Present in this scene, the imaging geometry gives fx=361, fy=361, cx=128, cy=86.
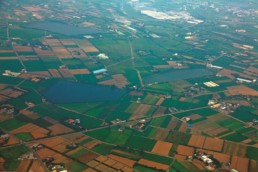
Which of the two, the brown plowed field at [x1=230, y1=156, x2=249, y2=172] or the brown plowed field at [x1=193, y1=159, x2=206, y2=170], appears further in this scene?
the brown plowed field at [x1=230, y1=156, x2=249, y2=172]

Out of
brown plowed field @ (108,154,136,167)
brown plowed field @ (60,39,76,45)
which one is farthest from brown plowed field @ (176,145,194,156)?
brown plowed field @ (60,39,76,45)

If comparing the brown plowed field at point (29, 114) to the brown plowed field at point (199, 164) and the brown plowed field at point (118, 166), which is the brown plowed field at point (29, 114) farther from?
the brown plowed field at point (199, 164)

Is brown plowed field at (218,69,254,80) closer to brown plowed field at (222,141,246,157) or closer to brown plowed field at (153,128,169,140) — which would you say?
brown plowed field at (222,141,246,157)

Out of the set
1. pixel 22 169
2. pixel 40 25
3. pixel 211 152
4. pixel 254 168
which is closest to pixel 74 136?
pixel 22 169

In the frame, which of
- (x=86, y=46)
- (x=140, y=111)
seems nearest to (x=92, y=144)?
(x=140, y=111)

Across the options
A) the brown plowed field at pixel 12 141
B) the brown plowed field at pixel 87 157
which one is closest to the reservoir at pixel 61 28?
the brown plowed field at pixel 12 141

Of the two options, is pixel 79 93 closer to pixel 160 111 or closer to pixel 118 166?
pixel 160 111
